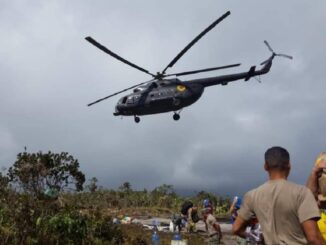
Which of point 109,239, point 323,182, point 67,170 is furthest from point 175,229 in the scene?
point 323,182

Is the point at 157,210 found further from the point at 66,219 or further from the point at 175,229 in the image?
the point at 66,219

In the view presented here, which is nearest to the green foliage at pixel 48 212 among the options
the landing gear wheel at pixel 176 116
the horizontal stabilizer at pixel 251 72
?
the landing gear wheel at pixel 176 116

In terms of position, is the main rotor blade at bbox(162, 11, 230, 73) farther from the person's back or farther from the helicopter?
the person's back

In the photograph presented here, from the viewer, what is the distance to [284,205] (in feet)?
12.9

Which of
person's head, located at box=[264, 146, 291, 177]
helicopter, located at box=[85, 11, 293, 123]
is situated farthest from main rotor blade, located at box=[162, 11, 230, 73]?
person's head, located at box=[264, 146, 291, 177]

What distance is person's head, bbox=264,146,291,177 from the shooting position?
4.12 m

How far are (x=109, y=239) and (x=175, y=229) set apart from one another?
5300 mm

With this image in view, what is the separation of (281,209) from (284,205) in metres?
0.04

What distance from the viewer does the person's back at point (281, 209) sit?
3.86 meters

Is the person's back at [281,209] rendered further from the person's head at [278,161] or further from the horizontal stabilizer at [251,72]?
the horizontal stabilizer at [251,72]

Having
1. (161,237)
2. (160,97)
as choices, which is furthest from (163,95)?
(161,237)

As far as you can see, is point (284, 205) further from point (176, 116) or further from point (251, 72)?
point (251, 72)

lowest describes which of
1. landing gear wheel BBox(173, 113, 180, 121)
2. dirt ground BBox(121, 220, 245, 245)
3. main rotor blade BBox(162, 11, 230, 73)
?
dirt ground BBox(121, 220, 245, 245)

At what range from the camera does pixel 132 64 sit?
25625mm
